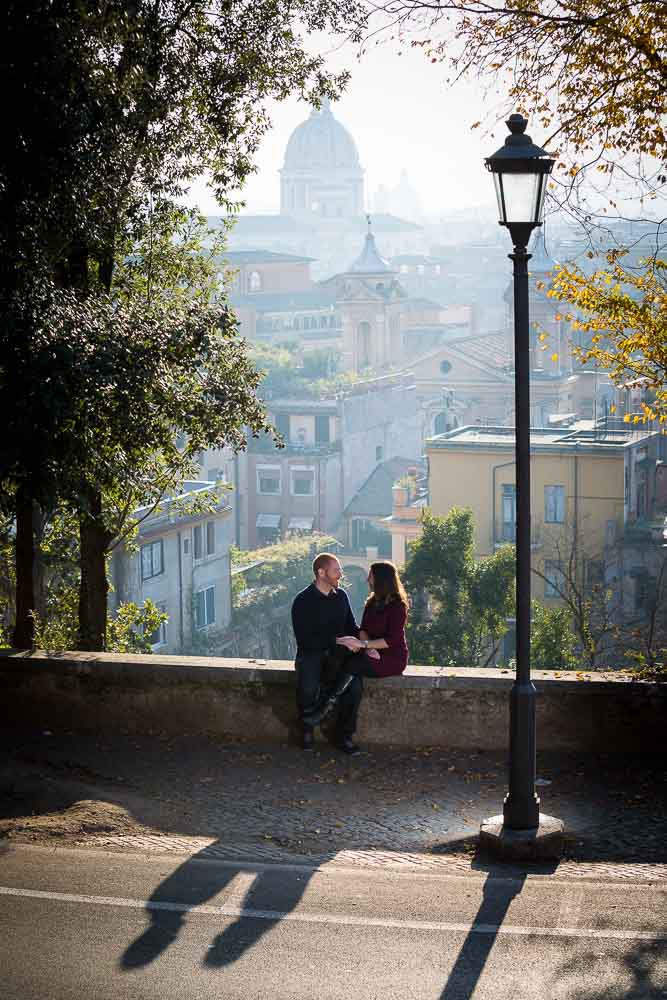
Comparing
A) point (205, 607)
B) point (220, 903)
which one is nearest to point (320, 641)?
point (220, 903)

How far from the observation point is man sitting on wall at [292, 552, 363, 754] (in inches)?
367

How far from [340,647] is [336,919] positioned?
310 centimetres

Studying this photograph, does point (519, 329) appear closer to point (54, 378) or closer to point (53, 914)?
point (54, 378)

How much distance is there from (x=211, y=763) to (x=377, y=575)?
175 centimetres

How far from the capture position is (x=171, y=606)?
48156mm

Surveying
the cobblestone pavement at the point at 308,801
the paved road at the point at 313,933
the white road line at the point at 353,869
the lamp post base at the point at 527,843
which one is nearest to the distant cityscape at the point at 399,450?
the cobblestone pavement at the point at 308,801

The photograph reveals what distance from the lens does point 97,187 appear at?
10.6 metres

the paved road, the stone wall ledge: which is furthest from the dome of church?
the paved road

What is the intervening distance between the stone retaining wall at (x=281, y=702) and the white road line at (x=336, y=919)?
A: 300 centimetres

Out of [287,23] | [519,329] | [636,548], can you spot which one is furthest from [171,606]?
[519,329]

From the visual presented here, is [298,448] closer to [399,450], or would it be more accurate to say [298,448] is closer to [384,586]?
[399,450]

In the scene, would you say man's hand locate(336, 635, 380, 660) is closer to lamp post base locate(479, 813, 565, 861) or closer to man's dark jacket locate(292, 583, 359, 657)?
man's dark jacket locate(292, 583, 359, 657)

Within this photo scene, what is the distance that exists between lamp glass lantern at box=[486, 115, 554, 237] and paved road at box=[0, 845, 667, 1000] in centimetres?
359

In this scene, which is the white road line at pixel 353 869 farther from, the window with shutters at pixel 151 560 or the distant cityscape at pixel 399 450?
the window with shutters at pixel 151 560
